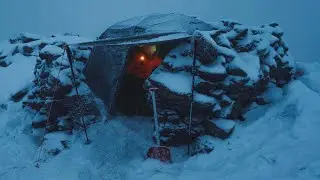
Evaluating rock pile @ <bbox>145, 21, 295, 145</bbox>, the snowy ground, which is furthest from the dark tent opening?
rock pile @ <bbox>145, 21, 295, 145</bbox>

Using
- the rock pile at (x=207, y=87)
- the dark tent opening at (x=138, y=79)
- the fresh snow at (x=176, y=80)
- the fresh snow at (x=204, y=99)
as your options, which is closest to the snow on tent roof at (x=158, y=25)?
the dark tent opening at (x=138, y=79)

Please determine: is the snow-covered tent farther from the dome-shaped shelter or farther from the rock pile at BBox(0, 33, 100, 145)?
the rock pile at BBox(0, 33, 100, 145)

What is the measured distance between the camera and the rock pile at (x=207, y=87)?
9.56m

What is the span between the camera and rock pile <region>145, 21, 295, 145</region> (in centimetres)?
956

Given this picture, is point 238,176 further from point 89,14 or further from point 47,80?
point 89,14

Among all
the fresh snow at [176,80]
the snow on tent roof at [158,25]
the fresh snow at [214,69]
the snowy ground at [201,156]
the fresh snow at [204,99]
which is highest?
the snow on tent roof at [158,25]

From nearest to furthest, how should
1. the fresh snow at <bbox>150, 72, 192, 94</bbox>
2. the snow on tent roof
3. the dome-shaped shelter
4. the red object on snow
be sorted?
the red object on snow
the fresh snow at <bbox>150, 72, 192, 94</bbox>
the dome-shaped shelter
the snow on tent roof

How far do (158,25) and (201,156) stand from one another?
6485mm

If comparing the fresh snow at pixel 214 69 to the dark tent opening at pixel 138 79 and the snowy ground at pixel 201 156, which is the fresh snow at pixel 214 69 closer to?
the dark tent opening at pixel 138 79

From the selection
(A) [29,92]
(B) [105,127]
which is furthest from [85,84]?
(A) [29,92]

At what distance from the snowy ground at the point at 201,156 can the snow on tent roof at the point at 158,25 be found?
424 cm

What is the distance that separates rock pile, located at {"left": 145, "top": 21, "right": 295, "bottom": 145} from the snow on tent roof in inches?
60.4

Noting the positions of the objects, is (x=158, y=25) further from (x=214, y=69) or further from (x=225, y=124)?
(x=225, y=124)

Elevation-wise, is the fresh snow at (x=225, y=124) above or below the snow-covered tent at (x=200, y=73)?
below
